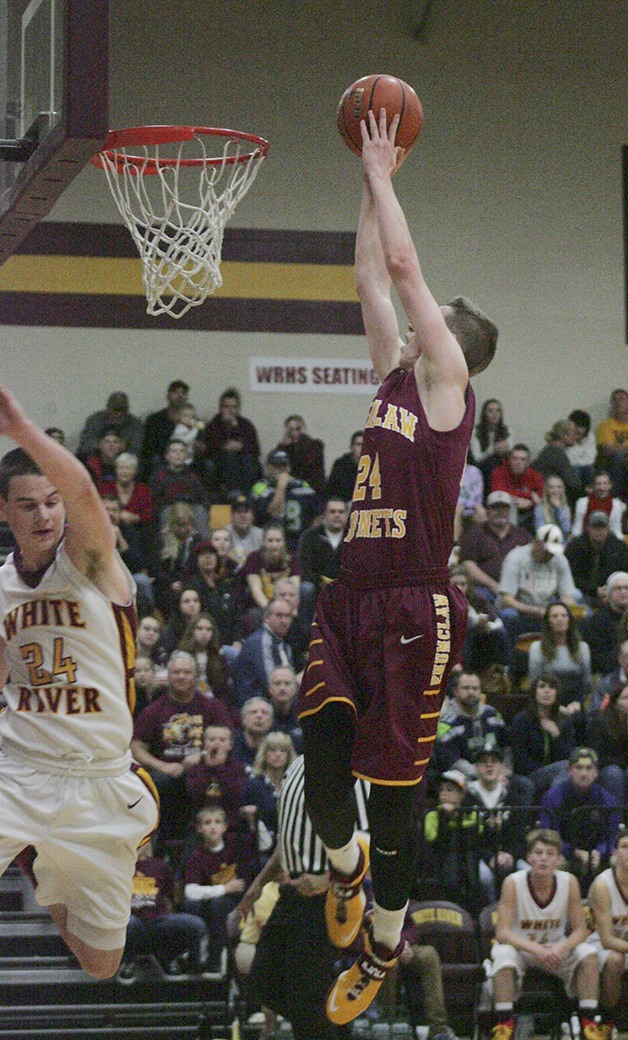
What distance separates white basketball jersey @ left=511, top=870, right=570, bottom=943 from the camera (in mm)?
9898

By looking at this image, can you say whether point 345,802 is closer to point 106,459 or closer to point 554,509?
point 106,459

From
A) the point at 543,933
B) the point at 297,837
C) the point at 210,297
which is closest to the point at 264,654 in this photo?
the point at 543,933

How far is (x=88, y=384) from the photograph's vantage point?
18453 mm

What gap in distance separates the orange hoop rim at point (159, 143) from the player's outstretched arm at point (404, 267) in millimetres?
892

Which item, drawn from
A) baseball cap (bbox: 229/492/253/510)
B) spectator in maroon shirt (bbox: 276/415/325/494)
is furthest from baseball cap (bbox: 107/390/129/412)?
baseball cap (bbox: 229/492/253/510)

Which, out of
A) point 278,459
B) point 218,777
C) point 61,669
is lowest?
point 218,777

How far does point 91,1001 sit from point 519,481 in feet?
29.1

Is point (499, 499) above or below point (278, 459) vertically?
below

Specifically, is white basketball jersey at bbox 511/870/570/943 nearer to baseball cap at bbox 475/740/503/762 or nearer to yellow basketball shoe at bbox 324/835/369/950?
baseball cap at bbox 475/740/503/762

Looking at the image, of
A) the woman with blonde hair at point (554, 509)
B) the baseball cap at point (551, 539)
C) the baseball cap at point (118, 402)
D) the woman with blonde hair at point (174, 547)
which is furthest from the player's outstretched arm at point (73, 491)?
the baseball cap at point (118, 402)

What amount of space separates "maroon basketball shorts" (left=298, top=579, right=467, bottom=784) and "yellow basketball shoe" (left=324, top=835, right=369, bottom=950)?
25.2 inches

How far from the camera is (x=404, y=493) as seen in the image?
548cm

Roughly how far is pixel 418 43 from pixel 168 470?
24.2ft

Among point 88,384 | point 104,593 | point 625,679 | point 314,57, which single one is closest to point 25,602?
point 104,593
